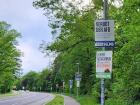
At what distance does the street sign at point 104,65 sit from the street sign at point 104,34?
1.11 feet

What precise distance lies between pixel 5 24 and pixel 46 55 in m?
71.5

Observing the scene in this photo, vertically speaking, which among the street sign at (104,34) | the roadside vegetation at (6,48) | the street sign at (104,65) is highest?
the roadside vegetation at (6,48)

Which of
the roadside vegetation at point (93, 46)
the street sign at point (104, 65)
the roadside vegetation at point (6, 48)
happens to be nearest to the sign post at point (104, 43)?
the street sign at point (104, 65)

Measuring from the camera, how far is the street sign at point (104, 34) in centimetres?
1850

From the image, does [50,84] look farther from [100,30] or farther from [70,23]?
[100,30]

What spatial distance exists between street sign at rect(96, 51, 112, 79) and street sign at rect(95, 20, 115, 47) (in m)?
0.34

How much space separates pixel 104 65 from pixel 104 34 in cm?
107

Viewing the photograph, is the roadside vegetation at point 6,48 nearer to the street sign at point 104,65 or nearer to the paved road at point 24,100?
the paved road at point 24,100

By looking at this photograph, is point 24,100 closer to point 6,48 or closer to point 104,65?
point 6,48

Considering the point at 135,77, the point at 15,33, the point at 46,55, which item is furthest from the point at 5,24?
the point at 135,77

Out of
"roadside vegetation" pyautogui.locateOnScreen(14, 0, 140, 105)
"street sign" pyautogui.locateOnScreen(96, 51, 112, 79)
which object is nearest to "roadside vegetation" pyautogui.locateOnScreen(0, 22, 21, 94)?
"roadside vegetation" pyautogui.locateOnScreen(14, 0, 140, 105)

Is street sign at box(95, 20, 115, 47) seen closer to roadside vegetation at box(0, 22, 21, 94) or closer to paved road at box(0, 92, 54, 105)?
paved road at box(0, 92, 54, 105)

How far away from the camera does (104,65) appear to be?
18.5 m

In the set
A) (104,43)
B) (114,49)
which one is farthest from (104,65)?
(114,49)
